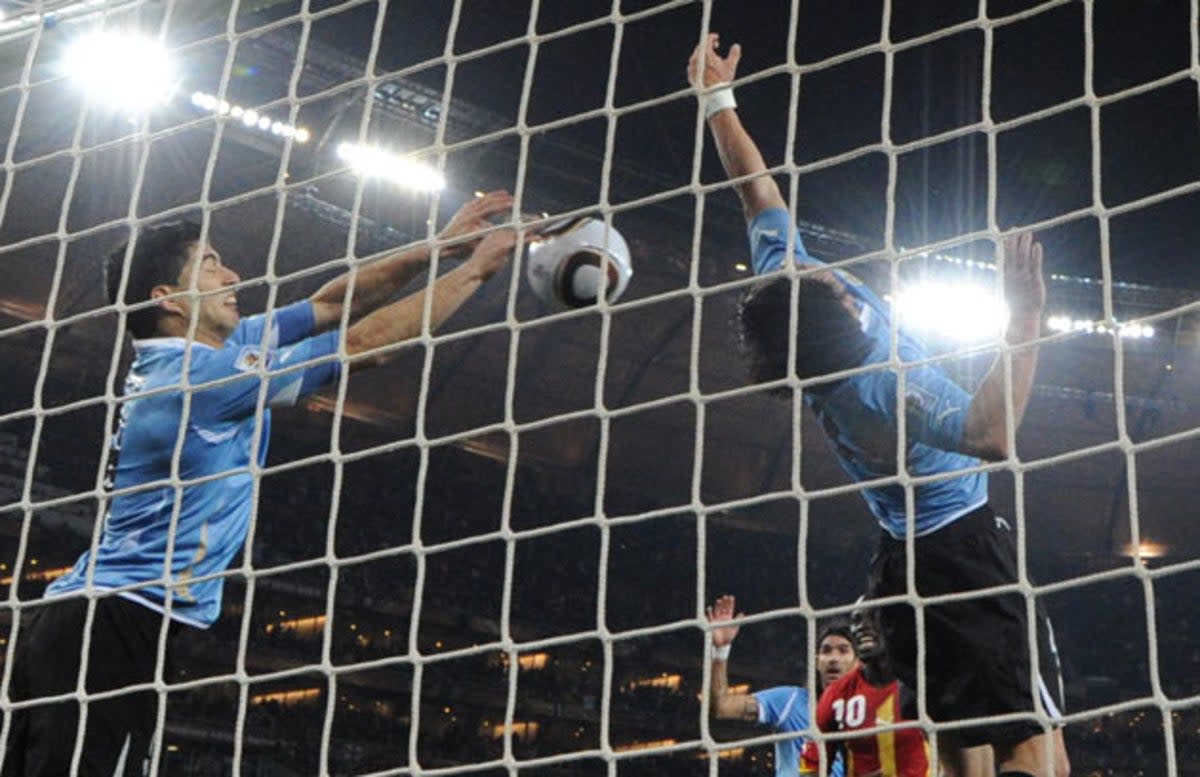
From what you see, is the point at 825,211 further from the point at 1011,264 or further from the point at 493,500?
the point at 1011,264

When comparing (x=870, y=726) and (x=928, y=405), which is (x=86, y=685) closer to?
(x=928, y=405)

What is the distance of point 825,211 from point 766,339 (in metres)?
8.42

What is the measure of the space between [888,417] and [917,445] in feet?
0.45

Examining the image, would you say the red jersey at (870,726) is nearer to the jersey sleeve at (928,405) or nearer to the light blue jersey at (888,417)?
the light blue jersey at (888,417)

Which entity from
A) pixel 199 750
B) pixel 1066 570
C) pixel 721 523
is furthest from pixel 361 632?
pixel 1066 570

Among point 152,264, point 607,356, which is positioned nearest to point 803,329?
point 152,264

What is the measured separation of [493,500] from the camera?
42.0ft

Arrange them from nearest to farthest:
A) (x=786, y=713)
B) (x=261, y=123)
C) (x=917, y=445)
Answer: (x=917, y=445) < (x=786, y=713) < (x=261, y=123)

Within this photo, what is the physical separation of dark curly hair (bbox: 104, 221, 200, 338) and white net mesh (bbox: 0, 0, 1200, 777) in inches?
206

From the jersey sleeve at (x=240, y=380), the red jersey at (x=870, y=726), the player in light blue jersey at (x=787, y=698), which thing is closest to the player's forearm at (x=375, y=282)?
the jersey sleeve at (x=240, y=380)

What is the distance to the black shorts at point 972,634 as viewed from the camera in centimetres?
275

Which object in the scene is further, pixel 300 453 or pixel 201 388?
pixel 300 453

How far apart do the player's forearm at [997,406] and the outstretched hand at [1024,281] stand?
0.02 meters

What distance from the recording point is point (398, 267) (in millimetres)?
3094
